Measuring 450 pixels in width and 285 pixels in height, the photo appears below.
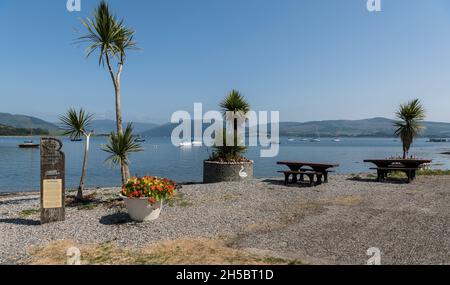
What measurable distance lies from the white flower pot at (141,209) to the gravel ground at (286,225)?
0.23 m

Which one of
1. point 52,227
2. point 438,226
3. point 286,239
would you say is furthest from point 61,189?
point 438,226

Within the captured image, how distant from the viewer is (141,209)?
24.8ft

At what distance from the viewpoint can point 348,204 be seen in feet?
31.1

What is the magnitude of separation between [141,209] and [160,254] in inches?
88.8

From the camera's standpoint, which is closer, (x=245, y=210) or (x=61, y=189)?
(x=61, y=189)

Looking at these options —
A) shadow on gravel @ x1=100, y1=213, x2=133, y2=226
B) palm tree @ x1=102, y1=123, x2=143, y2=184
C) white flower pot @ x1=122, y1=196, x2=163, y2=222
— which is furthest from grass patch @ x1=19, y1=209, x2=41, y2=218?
white flower pot @ x1=122, y1=196, x2=163, y2=222

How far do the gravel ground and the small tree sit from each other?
4285 millimetres

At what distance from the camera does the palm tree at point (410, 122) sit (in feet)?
62.8

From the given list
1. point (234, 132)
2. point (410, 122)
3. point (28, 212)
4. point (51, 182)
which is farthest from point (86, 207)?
point (410, 122)

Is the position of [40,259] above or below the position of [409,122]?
below

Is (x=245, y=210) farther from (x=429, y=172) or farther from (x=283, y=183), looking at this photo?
(x=429, y=172)

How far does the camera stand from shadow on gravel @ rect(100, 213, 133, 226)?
7504 mm
